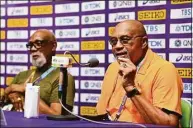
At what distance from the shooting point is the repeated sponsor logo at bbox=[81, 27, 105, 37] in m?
3.63

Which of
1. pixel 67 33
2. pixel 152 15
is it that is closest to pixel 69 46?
pixel 67 33

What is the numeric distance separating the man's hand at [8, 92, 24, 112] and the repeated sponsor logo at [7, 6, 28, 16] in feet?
4.67

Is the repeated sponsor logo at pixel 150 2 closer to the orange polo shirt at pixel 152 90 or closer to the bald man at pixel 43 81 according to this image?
the bald man at pixel 43 81

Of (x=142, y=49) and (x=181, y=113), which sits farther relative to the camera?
(x=142, y=49)

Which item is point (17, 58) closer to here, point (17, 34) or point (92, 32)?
point (17, 34)

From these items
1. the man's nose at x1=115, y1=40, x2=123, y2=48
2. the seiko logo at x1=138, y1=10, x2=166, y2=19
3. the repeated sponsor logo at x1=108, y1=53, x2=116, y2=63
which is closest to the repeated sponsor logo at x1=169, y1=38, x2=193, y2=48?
the seiko logo at x1=138, y1=10, x2=166, y2=19

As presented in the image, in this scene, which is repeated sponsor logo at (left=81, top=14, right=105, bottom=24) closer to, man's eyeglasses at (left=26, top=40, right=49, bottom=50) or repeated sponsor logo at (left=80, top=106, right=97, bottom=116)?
man's eyeglasses at (left=26, top=40, right=49, bottom=50)

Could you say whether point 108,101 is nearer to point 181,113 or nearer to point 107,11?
point 181,113

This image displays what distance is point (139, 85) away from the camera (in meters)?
2.32

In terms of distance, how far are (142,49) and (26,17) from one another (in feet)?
6.57

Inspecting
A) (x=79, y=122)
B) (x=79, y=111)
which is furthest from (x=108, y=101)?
(x=79, y=111)

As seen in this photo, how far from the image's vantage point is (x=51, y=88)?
3195 mm

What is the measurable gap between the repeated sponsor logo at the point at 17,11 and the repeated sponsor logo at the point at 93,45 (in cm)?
82

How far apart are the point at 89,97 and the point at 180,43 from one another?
100 centimetres
